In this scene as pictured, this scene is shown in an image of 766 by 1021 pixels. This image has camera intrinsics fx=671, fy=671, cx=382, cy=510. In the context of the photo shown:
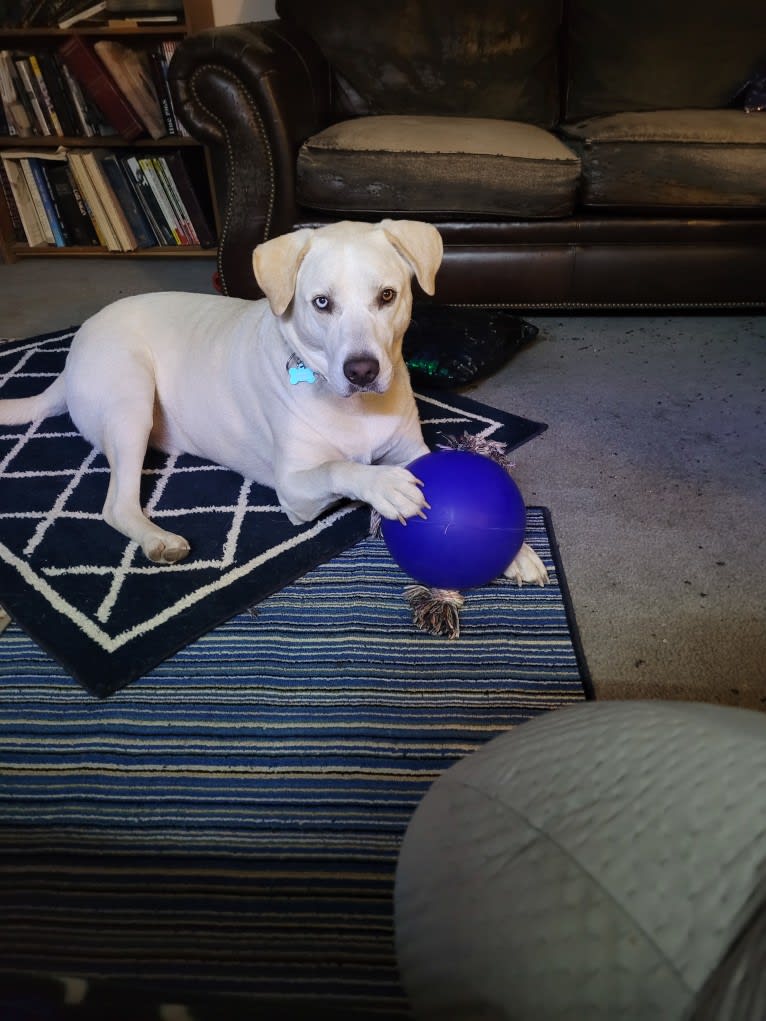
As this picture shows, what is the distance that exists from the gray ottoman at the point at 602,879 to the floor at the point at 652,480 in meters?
0.78

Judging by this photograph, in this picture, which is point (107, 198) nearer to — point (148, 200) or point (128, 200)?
point (128, 200)

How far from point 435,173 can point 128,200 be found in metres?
2.04

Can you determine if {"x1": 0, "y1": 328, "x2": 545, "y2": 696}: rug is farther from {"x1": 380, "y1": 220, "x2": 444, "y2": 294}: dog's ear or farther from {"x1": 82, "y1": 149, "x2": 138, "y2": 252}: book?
{"x1": 82, "y1": 149, "x2": 138, "y2": 252}: book

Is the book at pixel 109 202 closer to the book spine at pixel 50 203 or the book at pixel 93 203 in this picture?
the book at pixel 93 203

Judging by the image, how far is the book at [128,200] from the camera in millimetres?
Answer: 3549

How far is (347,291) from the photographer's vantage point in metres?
1.35

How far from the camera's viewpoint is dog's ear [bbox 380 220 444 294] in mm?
1445

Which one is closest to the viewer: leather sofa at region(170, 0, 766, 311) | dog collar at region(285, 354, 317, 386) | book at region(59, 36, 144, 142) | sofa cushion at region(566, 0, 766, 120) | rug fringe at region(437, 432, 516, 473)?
dog collar at region(285, 354, 317, 386)

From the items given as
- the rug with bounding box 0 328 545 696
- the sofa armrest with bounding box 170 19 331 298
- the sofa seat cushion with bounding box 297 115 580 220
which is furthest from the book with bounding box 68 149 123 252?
the rug with bounding box 0 328 545 696

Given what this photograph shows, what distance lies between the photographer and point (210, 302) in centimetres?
191

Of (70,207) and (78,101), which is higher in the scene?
(78,101)

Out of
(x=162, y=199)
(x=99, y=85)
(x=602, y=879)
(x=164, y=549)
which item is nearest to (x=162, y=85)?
(x=99, y=85)

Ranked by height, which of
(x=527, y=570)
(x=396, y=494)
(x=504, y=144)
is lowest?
(x=527, y=570)

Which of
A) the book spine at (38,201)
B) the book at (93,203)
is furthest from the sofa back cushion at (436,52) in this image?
the book spine at (38,201)
